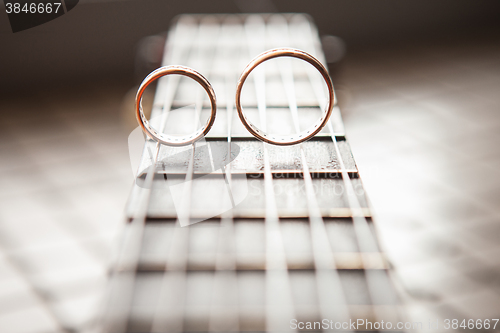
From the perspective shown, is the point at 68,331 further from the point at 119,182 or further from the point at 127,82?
the point at 127,82

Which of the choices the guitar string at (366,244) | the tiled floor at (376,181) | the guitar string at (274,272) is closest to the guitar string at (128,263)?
the guitar string at (274,272)

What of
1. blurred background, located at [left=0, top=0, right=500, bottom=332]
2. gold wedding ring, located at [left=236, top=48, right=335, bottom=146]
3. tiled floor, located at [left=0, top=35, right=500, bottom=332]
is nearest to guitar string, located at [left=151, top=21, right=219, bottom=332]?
gold wedding ring, located at [left=236, top=48, right=335, bottom=146]

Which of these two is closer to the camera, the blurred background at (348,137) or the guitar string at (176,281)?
the guitar string at (176,281)

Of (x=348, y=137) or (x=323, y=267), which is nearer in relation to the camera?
(x=323, y=267)

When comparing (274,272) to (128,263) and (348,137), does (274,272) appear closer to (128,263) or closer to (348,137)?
(128,263)

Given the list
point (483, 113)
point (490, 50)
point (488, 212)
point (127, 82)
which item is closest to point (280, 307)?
point (488, 212)

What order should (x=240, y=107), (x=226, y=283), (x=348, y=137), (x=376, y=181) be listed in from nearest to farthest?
1. (x=226, y=283)
2. (x=240, y=107)
3. (x=376, y=181)
4. (x=348, y=137)

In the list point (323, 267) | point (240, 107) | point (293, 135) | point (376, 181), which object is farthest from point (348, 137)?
point (323, 267)

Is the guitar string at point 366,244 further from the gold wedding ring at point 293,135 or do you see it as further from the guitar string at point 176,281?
the guitar string at point 176,281
